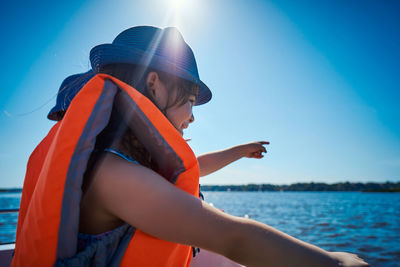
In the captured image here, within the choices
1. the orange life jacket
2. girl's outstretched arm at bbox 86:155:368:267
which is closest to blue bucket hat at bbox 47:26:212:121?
the orange life jacket

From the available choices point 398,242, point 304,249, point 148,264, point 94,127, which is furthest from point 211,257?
point 398,242

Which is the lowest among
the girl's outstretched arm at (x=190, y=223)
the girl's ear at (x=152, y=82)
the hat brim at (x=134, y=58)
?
the girl's outstretched arm at (x=190, y=223)

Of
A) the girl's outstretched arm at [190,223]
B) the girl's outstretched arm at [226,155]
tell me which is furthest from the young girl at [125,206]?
the girl's outstretched arm at [226,155]

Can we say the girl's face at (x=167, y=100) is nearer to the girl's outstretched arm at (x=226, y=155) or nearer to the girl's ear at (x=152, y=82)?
the girl's ear at (x=152, y=82)

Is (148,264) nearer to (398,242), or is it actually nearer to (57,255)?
(57,255)

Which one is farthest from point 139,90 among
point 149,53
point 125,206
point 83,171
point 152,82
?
point 125,206

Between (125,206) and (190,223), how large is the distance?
203mm

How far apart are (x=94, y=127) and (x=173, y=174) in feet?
1.12

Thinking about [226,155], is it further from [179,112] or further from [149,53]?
[149,53]

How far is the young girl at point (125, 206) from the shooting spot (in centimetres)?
70

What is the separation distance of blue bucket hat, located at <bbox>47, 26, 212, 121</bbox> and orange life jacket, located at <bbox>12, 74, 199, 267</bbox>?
29 centimetres

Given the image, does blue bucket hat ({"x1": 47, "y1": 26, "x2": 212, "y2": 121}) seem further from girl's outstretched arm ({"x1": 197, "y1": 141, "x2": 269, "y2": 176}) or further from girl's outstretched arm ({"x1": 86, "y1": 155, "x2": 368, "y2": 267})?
girl's outstretched arm ({"x1": 197, "y1": 141, "x2": 269, "y2": 176})

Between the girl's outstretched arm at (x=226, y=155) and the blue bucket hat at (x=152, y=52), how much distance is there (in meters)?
0.95

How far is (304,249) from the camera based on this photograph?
2.35 feet
